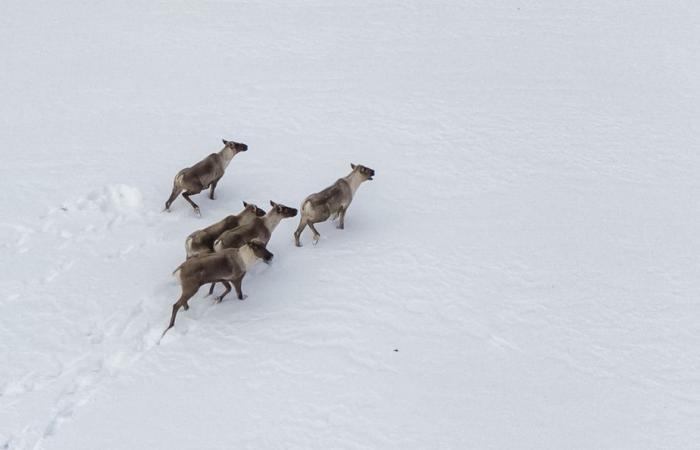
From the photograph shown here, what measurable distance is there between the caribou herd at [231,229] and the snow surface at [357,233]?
1.30 feet

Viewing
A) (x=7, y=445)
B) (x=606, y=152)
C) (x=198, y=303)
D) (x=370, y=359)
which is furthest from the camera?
(x=606, y=152)

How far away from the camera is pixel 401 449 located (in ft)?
24.2

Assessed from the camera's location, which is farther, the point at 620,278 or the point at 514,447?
the point at 620,278

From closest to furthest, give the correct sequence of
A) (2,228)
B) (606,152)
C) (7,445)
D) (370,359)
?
(7,445) < (370,359) < (2,228) < (606,152)

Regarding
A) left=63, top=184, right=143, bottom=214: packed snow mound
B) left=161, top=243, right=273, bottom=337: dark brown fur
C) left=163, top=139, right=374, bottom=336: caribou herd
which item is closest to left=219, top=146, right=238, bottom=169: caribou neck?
left=163, top=139, right=374, bottom=336: caribou herd

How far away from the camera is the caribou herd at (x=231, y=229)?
8.52 meters

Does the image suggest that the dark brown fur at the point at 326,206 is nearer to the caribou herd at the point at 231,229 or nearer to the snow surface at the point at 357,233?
the caribou herd at the point at 231,229

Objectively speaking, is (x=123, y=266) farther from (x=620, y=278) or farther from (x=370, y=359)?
(x=620, y=278)

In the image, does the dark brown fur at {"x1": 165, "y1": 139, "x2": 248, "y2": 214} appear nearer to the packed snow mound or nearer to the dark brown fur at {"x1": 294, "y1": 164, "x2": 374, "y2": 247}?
the packed snow mound

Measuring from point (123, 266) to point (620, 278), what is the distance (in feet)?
23.2

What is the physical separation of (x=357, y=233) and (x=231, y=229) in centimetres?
207

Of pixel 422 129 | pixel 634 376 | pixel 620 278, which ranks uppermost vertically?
pixel 422 129

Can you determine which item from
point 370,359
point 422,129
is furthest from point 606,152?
point 370,359

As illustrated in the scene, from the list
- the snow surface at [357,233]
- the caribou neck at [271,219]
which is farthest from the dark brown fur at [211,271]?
the caribou neck at [271,219]
